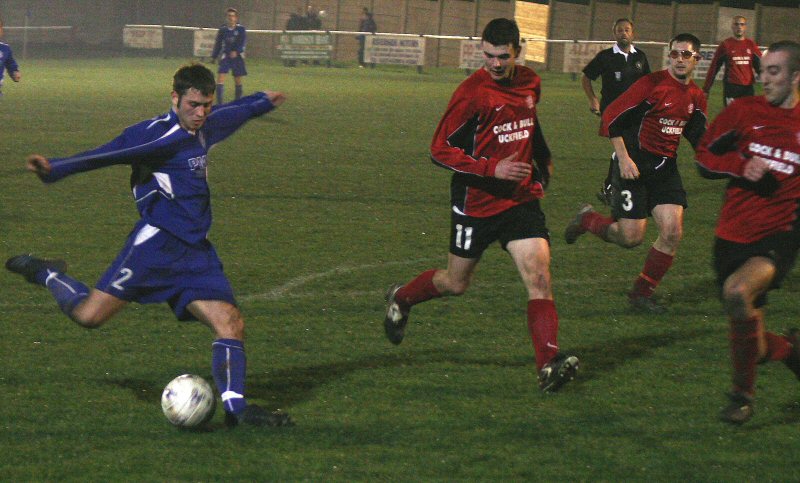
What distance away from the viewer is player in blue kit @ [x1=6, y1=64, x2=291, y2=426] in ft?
17.6

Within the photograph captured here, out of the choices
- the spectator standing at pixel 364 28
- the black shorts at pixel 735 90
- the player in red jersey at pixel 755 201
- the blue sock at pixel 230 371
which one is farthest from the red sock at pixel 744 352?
the spectator standing at pixel 364 28

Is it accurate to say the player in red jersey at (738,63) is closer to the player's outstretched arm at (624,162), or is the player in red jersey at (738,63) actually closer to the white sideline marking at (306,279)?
the white sideline marking at (306,279)

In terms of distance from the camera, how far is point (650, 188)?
812 cm

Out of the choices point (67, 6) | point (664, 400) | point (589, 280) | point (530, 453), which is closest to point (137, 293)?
point (530, 453)

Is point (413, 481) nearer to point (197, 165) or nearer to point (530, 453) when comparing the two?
point (530, 453)

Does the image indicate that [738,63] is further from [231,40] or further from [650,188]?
[231,40]

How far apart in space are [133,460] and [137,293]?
100 cm

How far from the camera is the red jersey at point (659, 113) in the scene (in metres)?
7.85

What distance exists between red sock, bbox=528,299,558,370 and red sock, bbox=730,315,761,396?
2.89 feet

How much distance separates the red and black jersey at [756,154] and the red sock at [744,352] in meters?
0.40

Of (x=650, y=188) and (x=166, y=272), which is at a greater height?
(x=650, y=188)

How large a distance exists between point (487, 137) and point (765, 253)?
1550mm

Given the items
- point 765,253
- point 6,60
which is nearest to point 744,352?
point 765,253

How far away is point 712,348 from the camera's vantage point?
22.8ft
